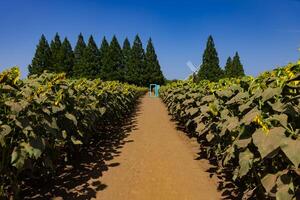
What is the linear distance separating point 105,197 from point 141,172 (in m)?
1.56

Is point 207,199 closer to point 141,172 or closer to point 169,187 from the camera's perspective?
point 169,187

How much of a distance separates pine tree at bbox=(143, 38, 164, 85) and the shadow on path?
73.1m

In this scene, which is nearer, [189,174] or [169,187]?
[169,187]

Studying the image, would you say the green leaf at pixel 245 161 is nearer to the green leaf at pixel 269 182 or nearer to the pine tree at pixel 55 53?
the green leaf at pixel 269 182

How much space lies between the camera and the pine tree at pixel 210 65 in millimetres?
Answer: 81762

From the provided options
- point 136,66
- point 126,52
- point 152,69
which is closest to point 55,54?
point 126,52

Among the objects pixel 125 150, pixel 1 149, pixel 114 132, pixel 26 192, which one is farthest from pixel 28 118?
pixel 114 132

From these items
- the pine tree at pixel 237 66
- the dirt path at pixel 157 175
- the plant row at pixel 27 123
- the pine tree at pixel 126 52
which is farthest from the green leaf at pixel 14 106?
the pine tree at pixel 237 66

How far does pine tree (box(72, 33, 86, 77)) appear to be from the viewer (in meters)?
82.9

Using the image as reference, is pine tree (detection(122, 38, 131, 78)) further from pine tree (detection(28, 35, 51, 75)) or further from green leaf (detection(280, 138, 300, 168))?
green leaf (detection(280, 138, 300, 168))

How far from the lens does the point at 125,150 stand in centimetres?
948

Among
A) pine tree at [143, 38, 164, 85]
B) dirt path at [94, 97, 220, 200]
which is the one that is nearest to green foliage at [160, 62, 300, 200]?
dirt path at [94, 97, 220, 200]

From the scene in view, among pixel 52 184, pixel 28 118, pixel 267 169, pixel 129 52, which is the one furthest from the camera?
pixel 129 52

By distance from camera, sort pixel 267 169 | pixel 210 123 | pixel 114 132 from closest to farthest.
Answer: pixel 267 169 < pixel 210 123 < pixel 114 132
